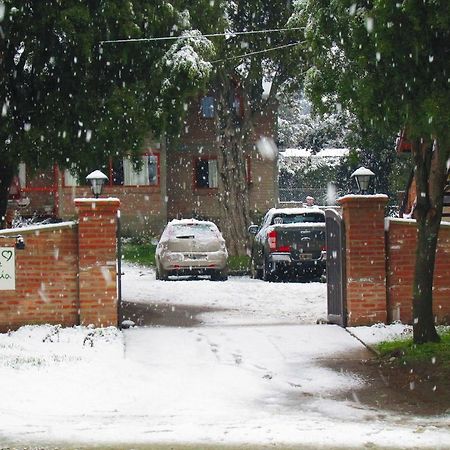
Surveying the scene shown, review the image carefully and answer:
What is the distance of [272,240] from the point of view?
19.8 meters

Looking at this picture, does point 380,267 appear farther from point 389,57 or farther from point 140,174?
point 140,174

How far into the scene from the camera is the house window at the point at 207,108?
36.2 m

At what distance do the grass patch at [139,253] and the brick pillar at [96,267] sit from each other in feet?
53.5

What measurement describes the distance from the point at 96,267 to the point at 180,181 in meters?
24.2

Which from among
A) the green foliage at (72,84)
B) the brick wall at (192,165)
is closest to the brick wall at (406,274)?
the green foliage at (72,84)

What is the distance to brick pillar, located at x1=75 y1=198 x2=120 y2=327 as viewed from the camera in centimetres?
1206

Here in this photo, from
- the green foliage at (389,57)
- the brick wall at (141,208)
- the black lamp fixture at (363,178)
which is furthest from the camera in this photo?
the brick wall at (141,208)

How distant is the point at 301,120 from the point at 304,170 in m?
8.15

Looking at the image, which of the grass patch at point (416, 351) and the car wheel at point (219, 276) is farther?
the car wheel at point (219, 276)

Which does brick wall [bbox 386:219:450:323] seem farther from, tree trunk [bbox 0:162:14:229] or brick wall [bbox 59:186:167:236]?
brick wall [bbox 59:186:167:236]

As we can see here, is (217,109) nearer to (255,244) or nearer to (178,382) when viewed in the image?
(255,244)

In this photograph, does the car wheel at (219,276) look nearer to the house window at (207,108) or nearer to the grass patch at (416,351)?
the grass patch at (416,351)

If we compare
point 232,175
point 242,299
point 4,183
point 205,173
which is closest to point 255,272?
point 242,299

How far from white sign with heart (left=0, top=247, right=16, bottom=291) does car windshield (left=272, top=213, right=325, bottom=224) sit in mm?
9482
